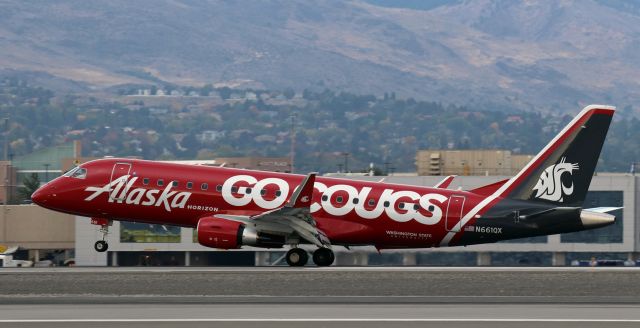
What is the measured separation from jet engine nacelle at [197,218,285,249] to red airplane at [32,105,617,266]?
61 cm

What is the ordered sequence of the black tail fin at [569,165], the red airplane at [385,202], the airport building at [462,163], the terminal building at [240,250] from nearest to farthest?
the black tail fin at [569,165] < the red airplane at [385,202] < the terminal building at [240,250] < the airport building at [462,163]

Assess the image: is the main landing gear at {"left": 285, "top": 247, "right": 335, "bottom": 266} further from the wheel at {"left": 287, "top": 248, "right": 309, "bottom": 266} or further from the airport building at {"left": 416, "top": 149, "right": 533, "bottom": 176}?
the airport building at {"left": 416, "top": 149, "right": 533, "bottom": 176}

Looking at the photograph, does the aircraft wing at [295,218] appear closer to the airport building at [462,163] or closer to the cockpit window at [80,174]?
the cockpit window at [80,174]

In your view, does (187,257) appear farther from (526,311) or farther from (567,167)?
(526,311)

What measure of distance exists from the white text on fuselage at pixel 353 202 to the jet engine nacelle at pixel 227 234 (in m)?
2.00

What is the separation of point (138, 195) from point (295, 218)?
25.2 ft

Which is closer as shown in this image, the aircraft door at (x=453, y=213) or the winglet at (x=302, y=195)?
the winglet at (x=302, y=195)

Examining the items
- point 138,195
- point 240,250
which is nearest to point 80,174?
point 138,195

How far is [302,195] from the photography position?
2286 inches

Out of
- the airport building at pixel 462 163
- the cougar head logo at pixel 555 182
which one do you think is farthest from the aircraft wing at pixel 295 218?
the airport building at pixel 462 163

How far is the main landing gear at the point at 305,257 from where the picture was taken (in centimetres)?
5997

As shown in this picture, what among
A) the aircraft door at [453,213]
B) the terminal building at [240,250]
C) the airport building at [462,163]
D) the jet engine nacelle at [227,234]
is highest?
the airport building at [462,163]

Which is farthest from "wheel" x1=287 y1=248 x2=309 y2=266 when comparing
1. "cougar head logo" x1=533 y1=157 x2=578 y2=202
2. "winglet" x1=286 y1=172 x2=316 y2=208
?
"cougar head logo" x1=533 y1=157 x2=578 y2=202

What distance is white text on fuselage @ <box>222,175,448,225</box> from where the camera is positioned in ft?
200
